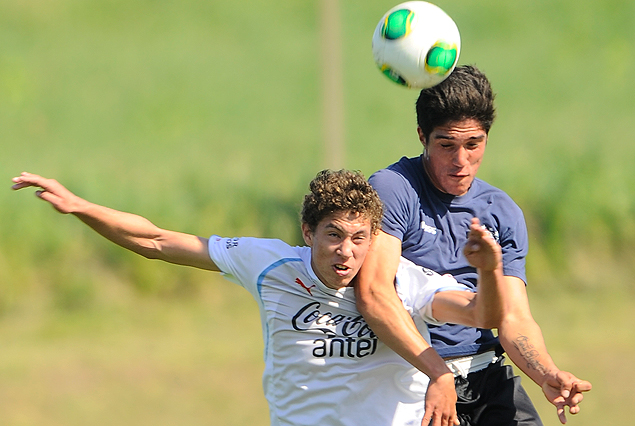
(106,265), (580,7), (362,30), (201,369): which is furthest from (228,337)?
(580,7)

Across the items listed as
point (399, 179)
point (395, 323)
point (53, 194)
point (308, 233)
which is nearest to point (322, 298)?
point (308, 233)

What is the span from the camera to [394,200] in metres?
4.22

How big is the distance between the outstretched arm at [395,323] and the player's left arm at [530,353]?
37cm

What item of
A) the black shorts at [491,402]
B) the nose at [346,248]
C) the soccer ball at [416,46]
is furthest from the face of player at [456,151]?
the black shorts at [491,402]

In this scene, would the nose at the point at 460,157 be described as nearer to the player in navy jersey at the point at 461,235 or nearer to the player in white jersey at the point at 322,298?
the player in navy jersey at the point at 461,235

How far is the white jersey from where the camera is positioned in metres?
4.11

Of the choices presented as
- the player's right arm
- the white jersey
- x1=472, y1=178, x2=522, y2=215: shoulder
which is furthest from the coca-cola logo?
x1=472, y1=178, x2=522, y2=215: shoulder

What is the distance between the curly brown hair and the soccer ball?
0.66m

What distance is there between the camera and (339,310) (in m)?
4.15

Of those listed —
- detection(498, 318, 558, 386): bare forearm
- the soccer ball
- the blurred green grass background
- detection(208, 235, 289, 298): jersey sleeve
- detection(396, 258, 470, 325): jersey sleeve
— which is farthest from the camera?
the blurred green grass background

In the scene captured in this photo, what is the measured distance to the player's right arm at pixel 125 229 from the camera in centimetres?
414

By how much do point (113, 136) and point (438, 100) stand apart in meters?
10.1

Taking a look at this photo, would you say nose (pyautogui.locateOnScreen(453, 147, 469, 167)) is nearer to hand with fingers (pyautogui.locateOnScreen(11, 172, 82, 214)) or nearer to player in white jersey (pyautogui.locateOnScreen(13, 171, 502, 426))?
player in white jersey (pyautogui.locateOnScreen(13, 171, 502, 426))

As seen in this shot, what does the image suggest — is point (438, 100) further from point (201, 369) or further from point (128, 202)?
point (128, 202)
